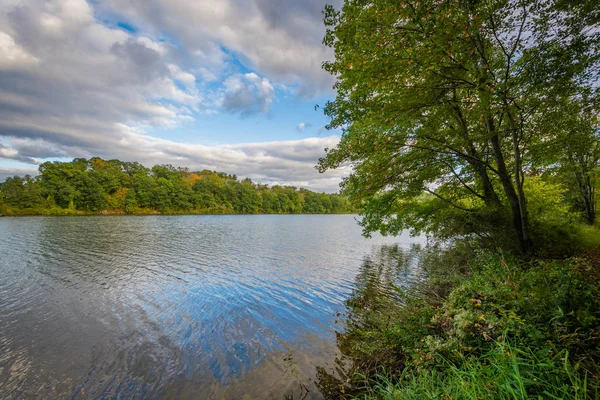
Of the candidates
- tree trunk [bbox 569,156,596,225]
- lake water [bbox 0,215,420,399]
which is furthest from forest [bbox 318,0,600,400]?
tree trunk [bbox 569,156,596,225]

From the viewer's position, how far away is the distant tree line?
63031 mm

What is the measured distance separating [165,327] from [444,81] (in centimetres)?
1101

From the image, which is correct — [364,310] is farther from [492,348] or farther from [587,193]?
[587,193]

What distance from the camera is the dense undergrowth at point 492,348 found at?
2453mm

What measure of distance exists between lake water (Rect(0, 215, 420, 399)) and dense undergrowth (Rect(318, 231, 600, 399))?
1.43 m

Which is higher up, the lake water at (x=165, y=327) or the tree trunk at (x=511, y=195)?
the tree trunk at (x=511, y=195)

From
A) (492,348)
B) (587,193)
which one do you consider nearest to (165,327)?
(492,348)

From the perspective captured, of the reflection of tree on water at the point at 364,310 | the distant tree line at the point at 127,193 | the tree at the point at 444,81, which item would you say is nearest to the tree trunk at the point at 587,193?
the tree at the point at 444,81

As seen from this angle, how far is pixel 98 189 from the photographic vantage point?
238 ft

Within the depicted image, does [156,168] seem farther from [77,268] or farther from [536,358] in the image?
[536,358]

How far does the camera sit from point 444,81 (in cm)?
682

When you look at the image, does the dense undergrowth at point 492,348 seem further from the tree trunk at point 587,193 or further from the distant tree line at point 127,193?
the distant tree line at point 127,193

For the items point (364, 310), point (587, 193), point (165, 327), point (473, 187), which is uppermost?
point (587, 193)

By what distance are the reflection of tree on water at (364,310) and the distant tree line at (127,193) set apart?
51270 mm
